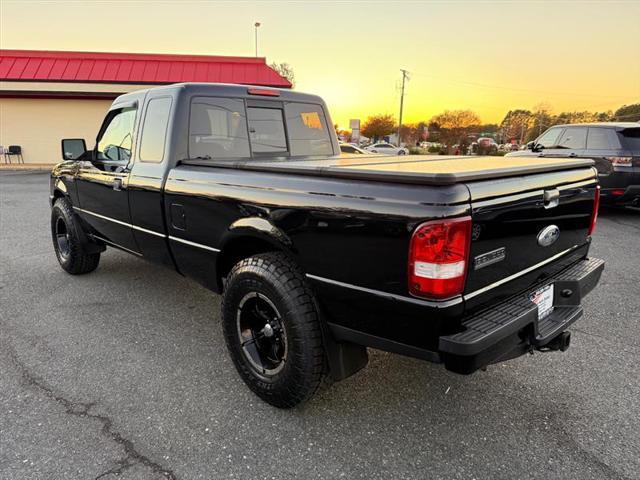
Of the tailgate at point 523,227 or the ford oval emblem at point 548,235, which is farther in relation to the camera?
the ford oval emblem at point 548,235

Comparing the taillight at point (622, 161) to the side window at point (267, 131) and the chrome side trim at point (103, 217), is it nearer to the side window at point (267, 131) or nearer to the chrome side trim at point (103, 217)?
the side window at point (267, 131)

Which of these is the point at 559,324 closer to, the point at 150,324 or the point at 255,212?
the point at 255,212

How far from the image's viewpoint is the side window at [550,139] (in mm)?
8941

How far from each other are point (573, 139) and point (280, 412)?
27.1 feet

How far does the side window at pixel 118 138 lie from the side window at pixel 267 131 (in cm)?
105

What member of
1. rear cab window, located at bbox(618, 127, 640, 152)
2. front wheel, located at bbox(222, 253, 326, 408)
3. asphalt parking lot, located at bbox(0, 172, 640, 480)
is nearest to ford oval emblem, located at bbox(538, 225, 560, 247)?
asphalt parking lot, located at bbox(0, 172, 640, 480)

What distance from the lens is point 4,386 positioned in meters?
2.76

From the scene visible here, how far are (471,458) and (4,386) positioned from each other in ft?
9.30

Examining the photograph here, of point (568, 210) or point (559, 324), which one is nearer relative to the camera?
point (559, 324)

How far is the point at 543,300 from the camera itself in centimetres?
237

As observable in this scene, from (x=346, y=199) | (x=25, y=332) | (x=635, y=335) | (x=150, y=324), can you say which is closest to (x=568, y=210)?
(x=346, y=199)

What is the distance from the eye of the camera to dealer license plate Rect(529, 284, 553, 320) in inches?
90.9

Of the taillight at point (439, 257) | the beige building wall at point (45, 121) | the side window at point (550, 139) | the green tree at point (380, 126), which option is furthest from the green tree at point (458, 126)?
the taillight at point (439, 257)

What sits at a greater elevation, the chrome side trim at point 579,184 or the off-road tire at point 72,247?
the chrome side trim at point 579,184
